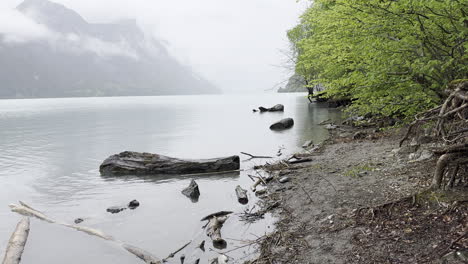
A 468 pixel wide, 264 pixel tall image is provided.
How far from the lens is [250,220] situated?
37.6 ft

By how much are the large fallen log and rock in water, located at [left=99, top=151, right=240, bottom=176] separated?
7668mm

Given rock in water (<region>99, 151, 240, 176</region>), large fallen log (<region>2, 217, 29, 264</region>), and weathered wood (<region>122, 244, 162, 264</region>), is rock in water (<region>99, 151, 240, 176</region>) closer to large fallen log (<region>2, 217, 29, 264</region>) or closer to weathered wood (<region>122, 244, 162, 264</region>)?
large fallen log (<region>2, 217, 29, 264</region>)

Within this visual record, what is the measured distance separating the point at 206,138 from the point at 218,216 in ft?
A: 84.3

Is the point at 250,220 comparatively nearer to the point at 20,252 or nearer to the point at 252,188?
the point at 252,188

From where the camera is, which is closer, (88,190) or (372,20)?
(372,20)

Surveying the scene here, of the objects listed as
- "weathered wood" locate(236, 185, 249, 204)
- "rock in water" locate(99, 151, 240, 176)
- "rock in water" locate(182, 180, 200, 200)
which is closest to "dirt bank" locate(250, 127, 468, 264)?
"weathered wood" locate(236, 185, 249, 204)

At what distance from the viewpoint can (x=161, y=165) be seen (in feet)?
64.8

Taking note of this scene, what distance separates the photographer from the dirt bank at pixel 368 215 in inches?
257

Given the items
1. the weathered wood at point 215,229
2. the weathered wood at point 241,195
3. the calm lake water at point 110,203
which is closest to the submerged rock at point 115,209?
the calm lake water at point 110,203

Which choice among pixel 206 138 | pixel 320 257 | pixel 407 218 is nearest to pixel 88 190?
pixel 320 257

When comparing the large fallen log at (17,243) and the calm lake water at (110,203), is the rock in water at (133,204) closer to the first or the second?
the calm lake water at (110,203)

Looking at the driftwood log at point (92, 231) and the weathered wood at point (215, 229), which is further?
the weathered wood at point (215, 229)

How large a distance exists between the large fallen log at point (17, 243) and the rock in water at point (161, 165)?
7.67 m

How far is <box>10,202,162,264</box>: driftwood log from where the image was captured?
9.53 m
